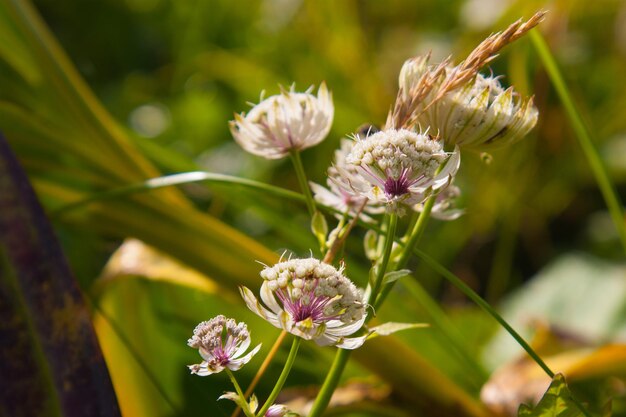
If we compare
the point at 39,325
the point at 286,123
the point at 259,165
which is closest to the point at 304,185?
the point at 286,123

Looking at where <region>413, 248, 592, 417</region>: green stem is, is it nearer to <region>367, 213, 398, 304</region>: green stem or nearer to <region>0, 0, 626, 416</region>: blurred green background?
<region>367, 213, 398, 304</region>: green stem

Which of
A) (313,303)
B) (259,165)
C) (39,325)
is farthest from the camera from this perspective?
(259,165)

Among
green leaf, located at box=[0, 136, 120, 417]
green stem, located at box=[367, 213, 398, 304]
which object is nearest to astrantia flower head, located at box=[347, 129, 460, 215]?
green stem, located at box=[367, 213, 398, 304]

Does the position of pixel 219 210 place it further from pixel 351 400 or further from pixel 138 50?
pixel 138 50

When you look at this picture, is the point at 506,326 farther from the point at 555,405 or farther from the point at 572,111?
the point at 572,111

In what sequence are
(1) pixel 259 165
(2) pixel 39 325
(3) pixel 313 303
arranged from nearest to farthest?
(3) pixel 313 303, (2) pixel 39 325, (1) pixel 259 165

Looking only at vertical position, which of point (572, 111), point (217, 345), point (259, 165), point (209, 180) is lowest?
point (217, 345)
